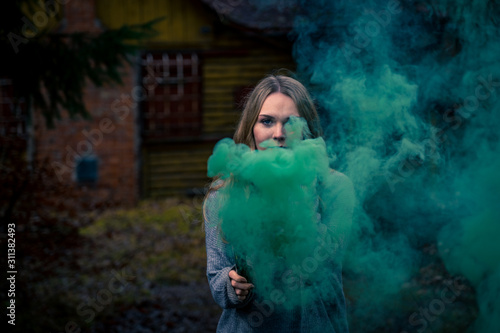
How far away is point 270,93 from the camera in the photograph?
218 centimetres

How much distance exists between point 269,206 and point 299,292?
1.48 ft

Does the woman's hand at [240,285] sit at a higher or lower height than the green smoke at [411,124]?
lower

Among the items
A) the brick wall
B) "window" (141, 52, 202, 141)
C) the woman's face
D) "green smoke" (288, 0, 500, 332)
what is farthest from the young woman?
"window" (141, 52, 202, 141)

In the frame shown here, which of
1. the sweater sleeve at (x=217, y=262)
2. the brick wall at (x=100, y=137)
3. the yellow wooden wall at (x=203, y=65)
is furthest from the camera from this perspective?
the yellow wooden wall at (x=203, y=65)

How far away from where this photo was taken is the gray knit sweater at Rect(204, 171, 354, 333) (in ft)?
6.35

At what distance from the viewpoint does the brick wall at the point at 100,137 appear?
9930 mm

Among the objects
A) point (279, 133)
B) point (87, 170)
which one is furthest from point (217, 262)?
point (87, 170)

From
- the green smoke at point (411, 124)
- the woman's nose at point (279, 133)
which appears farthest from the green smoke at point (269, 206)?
the green smoke at point (411, 124)

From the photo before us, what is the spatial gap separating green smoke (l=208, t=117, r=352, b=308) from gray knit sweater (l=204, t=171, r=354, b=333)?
14 centimetres

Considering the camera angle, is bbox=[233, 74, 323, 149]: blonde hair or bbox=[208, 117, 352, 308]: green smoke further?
bbox=[233, 74, 323, 149]: blonde hair

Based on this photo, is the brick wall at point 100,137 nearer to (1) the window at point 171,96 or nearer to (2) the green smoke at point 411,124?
(1) the window at point 171,96

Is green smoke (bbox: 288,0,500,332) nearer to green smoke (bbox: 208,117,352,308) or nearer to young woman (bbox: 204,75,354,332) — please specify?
young woman (bbox: 204,75,354,332)

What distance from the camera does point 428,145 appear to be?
2908 mm

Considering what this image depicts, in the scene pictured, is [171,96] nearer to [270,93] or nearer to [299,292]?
[270,93]
